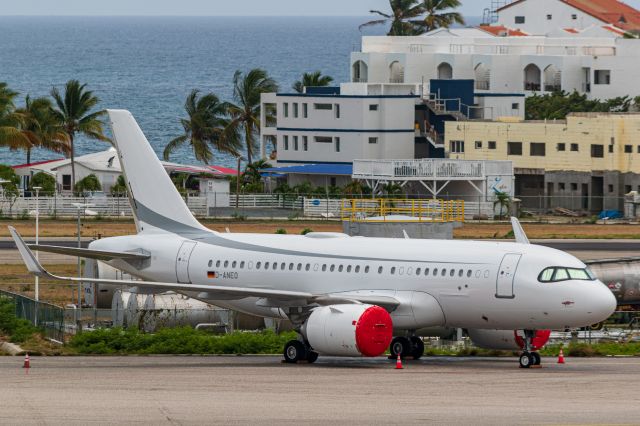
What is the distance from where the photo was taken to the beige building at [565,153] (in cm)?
11294

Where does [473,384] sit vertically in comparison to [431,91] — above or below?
below

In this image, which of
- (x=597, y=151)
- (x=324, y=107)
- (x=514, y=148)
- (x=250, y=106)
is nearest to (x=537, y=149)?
(x=514, y=148)

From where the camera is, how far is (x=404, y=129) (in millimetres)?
124062

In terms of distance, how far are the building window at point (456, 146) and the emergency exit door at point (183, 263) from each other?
236 feet

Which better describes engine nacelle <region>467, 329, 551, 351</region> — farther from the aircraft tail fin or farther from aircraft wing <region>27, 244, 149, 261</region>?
aircraft wing <region>27, 244, 149, 261</region>

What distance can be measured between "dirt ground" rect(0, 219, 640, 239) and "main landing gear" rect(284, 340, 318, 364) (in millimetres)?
43194

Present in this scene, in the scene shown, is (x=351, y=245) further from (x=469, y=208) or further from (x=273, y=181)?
(x=273, y=181)

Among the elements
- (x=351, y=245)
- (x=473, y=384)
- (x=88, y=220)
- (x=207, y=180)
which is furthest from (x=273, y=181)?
(x=473, y=384)

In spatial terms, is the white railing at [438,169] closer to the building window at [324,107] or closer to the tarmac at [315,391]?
the building window at [324,107]

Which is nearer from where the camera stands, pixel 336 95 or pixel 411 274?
pixel 411 274

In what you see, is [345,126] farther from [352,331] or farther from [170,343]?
[352,331]

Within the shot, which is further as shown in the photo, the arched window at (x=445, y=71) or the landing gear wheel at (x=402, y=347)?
the arched window at (x=445, y=71)

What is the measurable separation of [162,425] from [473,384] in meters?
10.6

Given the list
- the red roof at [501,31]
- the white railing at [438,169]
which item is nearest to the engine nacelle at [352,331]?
the white railing at [438,169]
